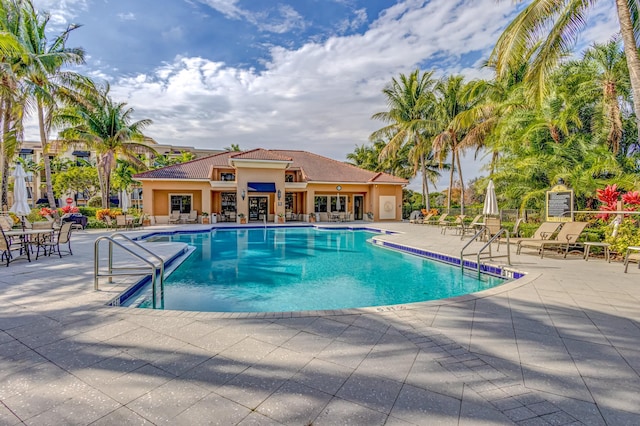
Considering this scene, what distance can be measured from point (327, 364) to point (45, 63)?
25370 millimetres

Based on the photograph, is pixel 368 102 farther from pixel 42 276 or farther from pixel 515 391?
pixel 515 391

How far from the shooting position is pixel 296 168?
29.8 m

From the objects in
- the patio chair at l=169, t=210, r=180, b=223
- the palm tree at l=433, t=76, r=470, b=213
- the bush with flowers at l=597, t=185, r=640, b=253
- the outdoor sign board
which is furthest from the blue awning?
the bush with flowers at l=597, t=185, r=640, b=253

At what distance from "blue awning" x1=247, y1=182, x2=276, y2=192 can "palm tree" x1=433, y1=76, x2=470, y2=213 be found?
44.7 feet

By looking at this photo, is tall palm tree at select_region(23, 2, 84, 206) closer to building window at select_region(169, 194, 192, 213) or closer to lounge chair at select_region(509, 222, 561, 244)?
building window at select_region(169, 194, 192, 213)

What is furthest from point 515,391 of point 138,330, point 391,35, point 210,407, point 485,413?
point 391,35

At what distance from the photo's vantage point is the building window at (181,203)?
2748cm

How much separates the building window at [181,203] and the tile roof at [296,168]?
2.06m

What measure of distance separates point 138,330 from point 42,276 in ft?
16.5

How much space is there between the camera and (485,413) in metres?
2.67

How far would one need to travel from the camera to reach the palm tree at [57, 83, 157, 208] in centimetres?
2611

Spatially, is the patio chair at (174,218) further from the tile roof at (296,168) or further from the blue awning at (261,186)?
the blue awning at (261,186)

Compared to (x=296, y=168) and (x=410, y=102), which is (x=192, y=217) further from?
(x=410, y=102)

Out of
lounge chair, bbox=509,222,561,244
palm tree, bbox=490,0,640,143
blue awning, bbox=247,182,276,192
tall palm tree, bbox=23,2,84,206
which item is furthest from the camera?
blue awning, bbox=247,182,276,192
